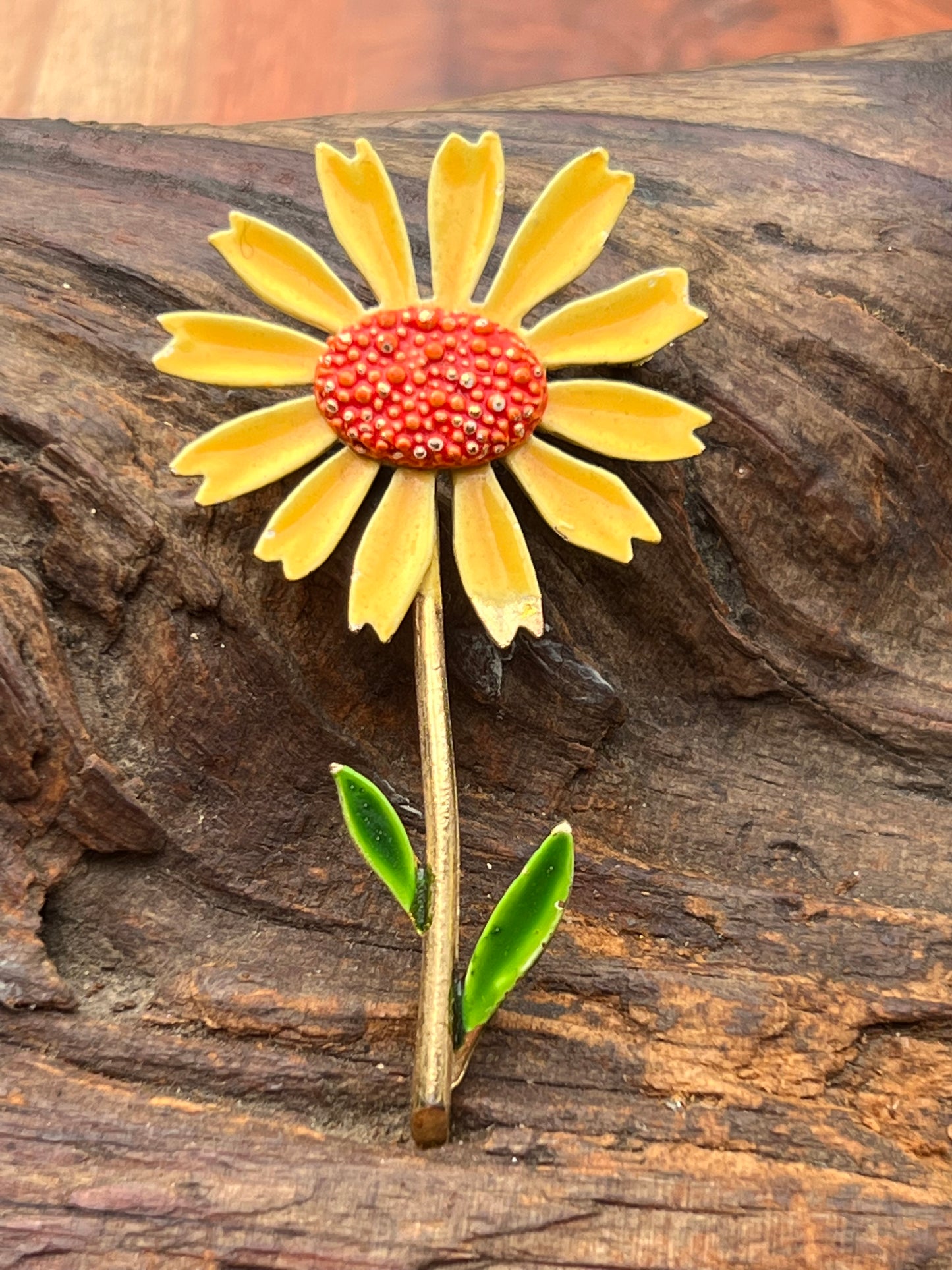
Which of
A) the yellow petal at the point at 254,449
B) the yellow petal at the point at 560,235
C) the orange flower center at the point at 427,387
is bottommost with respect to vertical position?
the yellow petal at the point at 254,449

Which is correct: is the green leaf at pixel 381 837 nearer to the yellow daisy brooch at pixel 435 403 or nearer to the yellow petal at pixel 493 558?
the yellow daisy brooch at pixel 435 403

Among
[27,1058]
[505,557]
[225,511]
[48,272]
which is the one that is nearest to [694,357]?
[505,557]

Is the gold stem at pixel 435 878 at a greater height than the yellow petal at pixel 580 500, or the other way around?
the yellow petal at pixel 580 500

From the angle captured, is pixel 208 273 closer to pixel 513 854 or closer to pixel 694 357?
pixel 694 357

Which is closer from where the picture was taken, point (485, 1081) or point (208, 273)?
point (485, 1081)

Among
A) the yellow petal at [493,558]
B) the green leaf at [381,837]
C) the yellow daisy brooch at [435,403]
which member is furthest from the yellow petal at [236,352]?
the green leaf at [381,837]
